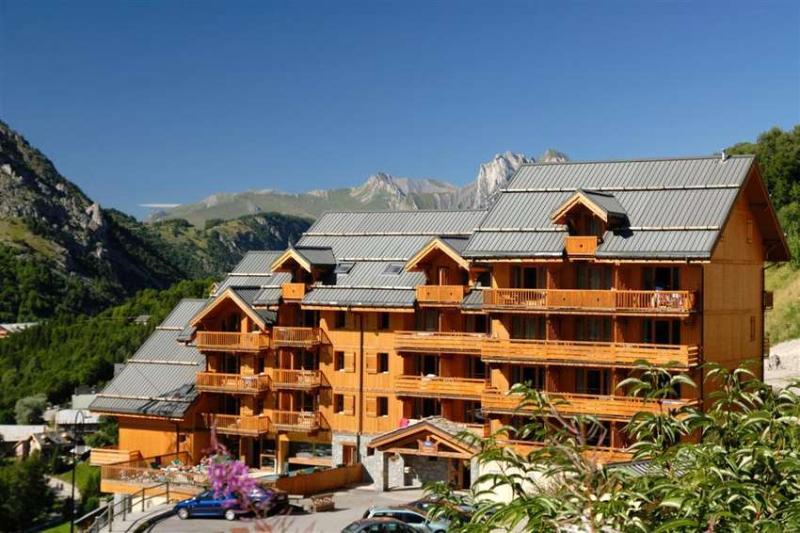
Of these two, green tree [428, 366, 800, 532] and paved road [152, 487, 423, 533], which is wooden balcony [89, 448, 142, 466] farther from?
→ green tree [428, 366, 800, 532]

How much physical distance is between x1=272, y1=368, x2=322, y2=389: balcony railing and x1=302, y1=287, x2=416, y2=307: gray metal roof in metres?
3.12

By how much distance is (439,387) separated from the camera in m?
45.1

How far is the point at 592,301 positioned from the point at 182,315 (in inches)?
976

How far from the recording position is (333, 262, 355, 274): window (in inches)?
1940

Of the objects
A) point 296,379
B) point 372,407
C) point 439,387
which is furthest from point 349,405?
point 439,387

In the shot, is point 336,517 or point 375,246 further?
point 375,246

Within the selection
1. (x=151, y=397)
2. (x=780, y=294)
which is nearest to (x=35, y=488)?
(x=151, y=397)

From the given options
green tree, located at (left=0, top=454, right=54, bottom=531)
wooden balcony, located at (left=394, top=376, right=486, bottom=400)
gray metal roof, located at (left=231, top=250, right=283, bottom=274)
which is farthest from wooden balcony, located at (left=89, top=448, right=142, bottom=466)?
green tree, located at (left=0, top=454, right=54, bottom=531)

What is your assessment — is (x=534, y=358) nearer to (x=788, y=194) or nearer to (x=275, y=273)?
(x=275, y=273)

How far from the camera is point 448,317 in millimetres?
45812

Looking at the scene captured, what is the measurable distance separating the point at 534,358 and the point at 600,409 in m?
3.23

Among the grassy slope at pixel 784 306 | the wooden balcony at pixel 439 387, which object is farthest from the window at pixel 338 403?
the grassy slope at pixel 784 306

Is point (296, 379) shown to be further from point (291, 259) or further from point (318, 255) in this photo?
point (318, 255)

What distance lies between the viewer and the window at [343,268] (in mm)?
49278
